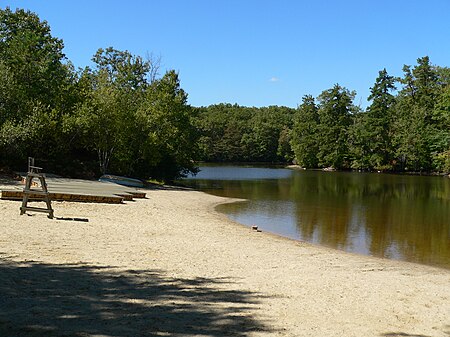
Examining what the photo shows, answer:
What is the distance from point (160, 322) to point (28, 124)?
84.0 feet

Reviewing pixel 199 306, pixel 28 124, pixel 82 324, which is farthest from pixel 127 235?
pixel 28 124

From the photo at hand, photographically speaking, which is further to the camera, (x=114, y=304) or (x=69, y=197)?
(x=69, y=197)

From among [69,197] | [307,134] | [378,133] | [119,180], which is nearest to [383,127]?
[378,133]

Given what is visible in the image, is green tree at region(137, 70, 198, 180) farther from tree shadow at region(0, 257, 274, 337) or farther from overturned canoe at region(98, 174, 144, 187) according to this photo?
tree shadow at region(0, 257, 274, 337)

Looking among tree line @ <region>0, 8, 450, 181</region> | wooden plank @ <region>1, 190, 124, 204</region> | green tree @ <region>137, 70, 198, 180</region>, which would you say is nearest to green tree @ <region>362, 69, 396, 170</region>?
tree line @ <region>0, 8, 450, 181</region>

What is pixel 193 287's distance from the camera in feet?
25.1

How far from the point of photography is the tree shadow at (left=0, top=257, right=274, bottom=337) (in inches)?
209

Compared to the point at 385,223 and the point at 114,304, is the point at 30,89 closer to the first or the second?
the point at 385,223

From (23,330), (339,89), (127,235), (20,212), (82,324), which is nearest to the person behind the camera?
(23,330)

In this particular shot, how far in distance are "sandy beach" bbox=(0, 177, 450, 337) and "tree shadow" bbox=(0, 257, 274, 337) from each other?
15mm

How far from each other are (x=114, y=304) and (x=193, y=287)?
1712 millimetres

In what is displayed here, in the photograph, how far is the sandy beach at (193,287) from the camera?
5680 mm

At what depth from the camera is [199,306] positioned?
6520mm

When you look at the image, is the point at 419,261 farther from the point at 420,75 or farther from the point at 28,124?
the point at 420,75
